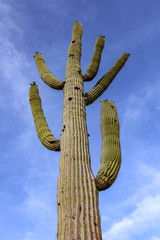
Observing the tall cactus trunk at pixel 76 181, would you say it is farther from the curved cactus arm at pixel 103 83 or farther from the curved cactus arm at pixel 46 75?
the curved cactus arm at pixel 46 75

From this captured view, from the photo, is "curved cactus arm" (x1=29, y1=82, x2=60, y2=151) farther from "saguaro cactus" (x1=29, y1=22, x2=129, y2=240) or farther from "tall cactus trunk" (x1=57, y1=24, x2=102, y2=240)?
"tall cactus trunk" (x1=57, y1=24, x2=102, y2=240)

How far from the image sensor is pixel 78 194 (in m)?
2.87

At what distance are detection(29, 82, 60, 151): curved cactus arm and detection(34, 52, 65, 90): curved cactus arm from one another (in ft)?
0.87

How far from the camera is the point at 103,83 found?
4.82 m

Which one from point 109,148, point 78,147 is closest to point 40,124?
point 78,147

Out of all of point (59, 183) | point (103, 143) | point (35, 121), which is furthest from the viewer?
point (35, 121)

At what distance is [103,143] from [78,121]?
457mm

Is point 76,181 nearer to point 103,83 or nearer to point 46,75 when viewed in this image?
point 103,83

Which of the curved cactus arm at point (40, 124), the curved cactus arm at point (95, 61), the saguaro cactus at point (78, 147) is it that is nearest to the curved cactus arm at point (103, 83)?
the saguaro cactus at point (78, 147)

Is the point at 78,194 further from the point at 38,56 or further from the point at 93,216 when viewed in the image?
the point at 38,56

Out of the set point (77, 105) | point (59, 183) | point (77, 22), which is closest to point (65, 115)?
point (77, 105)

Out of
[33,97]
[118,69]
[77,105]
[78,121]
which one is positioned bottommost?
[78,121]

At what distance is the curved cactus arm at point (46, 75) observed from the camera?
4.64 meters

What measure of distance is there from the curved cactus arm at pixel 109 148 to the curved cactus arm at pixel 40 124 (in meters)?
0.69
